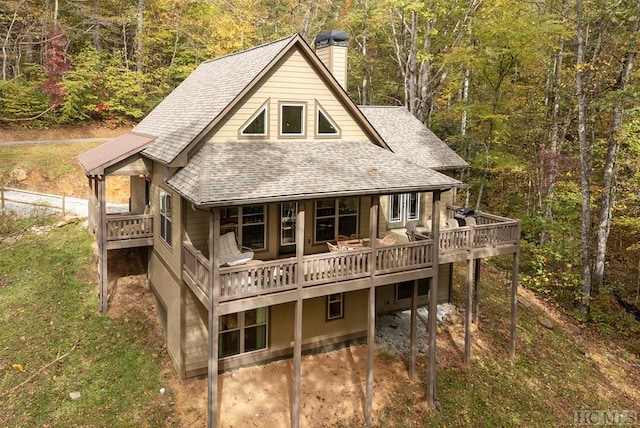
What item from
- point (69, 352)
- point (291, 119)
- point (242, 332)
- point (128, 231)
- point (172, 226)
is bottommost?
point (69, 352)

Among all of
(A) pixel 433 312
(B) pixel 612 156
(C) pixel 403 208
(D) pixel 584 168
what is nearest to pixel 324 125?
(C) pixel 403 208

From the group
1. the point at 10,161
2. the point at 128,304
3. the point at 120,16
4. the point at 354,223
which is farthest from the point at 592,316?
the point at 120,16

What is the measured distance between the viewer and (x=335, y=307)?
15836 millimetres

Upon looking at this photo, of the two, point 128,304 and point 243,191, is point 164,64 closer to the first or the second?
point 128,304

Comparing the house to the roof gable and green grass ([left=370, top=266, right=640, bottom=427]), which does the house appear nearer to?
the roof gable

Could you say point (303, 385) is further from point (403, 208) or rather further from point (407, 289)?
point (403, 208)

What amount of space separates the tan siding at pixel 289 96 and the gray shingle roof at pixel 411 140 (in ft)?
12.4

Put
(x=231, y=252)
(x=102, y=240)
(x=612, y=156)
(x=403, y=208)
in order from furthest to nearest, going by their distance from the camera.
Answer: (x=612, y=156), (x=403, y=208), (x=102, y=240), (x=231, y=252)

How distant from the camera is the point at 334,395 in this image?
13.6m

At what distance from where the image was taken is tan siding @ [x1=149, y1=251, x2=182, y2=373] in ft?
44.8

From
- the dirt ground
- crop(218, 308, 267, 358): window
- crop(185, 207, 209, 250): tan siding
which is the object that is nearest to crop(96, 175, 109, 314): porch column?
the dirt ground

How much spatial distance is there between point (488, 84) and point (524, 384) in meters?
18.2

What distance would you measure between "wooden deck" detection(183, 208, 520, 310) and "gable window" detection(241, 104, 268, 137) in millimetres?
3860

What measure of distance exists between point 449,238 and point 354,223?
325cm
